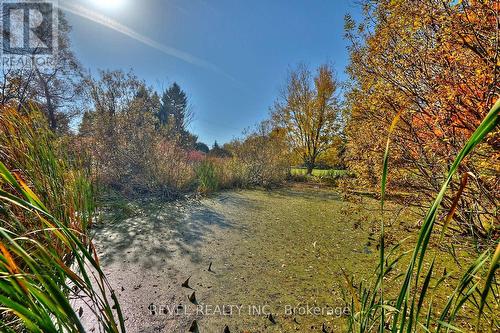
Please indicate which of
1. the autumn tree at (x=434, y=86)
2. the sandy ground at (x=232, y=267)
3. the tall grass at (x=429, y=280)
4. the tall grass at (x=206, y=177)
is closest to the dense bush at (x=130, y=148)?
the tall grass at (x=206, y=177)

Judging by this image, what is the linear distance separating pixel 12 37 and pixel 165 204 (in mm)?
9327

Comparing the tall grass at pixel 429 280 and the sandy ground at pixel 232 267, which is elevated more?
the tall grass at pixel 429 280

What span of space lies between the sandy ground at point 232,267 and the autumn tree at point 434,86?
83cm

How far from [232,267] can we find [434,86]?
7.74 ft

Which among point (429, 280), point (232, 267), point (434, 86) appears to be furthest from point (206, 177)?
point (429, 280)

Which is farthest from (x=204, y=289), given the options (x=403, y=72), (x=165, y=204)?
(x=165, y=204)

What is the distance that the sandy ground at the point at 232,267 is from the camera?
4.97 feet

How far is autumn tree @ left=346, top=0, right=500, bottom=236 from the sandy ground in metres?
0.83

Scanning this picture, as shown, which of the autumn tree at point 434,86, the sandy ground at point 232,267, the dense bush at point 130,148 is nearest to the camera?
the autumn tree at point 434,86

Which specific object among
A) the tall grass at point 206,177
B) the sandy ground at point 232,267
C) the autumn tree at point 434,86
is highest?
the autumn tree at point 434,86

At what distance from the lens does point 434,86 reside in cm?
166

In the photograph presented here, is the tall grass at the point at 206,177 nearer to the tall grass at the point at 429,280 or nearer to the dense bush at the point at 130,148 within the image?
the dense bush at the point at 130,148

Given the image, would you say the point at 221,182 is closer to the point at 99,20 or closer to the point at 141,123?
the point at 141,123

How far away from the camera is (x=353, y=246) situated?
2816 millimetres
